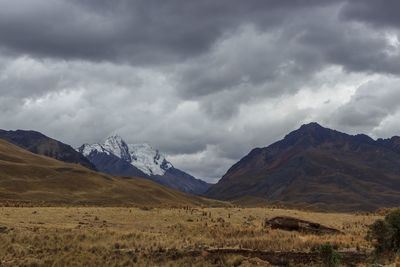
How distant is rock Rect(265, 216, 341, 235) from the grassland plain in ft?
3.93

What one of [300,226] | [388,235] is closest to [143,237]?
[300,226]

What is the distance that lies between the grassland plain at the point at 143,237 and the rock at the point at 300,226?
1.20m

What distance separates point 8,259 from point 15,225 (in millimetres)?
9130

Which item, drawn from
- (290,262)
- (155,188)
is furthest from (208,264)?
(155,188)

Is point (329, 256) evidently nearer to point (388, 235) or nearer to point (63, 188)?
point (388, 235)

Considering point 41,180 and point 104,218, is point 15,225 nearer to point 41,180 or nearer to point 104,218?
point 104,218

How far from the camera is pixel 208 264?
20.1m

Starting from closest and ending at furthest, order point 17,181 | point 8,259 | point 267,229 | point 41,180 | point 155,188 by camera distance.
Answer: point 8,259
point 267,229
point 17,181
point 41,180
point 155,188

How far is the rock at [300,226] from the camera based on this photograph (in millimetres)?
32656

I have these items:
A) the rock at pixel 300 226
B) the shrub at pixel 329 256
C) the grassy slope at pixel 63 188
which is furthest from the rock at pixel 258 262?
the grassy slope at pixel 63 188

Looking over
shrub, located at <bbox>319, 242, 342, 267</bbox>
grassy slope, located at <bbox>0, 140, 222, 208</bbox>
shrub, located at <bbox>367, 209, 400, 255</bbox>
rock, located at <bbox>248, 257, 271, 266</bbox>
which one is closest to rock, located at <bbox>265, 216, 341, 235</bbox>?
shrub, located at <bbox>367, 209, 400, 255</bbox>

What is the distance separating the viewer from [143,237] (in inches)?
1144

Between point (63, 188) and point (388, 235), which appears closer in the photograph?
point (388, 235)

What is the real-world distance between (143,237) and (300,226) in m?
13.1
